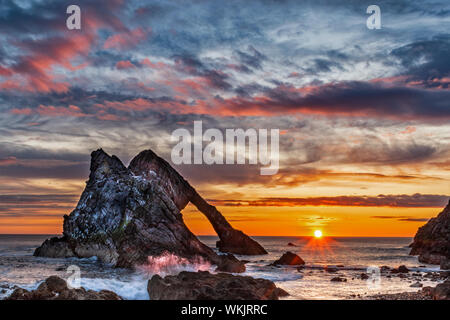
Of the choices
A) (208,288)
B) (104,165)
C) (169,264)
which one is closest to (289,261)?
(169,264)

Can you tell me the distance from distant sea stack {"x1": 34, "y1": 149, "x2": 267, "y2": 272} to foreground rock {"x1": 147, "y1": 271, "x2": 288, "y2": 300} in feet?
57.8

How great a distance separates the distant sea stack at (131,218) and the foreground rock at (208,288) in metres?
17.6

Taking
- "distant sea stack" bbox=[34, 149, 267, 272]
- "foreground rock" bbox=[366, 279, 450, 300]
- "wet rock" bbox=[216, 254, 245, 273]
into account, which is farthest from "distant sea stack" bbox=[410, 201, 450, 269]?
"distant sea stack" bbox=[34, 149, 267, 272]

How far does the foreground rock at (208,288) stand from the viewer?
70.8ft

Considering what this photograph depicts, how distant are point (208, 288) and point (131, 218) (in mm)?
28060

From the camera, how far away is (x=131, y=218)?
4809cm

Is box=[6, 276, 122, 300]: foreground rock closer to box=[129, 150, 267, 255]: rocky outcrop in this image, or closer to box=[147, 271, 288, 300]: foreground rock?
box=[147, 271, 288, 300]: foreground rock

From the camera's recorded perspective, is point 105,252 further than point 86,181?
No
